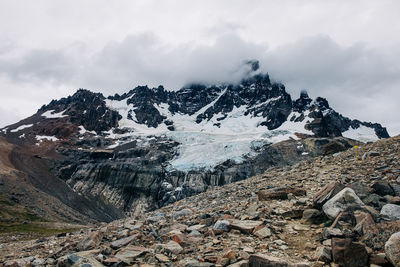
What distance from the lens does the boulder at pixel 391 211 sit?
34.8ft

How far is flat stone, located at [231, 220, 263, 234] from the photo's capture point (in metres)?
11.9

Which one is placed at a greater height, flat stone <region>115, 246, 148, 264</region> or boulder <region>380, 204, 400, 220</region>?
boulder <region>380, 204, 400, 220</region>

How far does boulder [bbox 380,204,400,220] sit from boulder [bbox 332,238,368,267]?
281cm

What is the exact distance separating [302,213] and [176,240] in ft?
18.4

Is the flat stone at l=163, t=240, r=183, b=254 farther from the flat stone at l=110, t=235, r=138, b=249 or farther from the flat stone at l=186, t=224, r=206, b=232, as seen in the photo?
the flat stone at l=110, t=235, r=138, b=249

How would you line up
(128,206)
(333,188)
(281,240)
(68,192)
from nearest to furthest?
(281,240) < (333,188) < (68,192) < (128,206)

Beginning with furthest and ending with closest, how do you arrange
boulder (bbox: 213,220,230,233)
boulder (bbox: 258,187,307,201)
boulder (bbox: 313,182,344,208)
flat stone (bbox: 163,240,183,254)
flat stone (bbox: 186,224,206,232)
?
boulder (bbox: 258,187,307,201)
flat stone (bbox: 186,224,206,232)
boulder (bbox: 313,182,344,208)
boulder (bbox: 213,220,230,233)
flat stone (bbox: 163,240,183,254)

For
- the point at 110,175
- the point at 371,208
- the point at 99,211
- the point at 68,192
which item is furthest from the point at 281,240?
the point at 110,175

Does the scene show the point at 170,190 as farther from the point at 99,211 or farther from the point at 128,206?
the point at 99,211

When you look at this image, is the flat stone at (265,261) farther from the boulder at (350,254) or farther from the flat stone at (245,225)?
the flat stone at (245,225)

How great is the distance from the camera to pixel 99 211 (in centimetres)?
15012

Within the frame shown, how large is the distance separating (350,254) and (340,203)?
3.75 m

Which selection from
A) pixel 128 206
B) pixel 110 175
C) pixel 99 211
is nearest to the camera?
pixel 99 211

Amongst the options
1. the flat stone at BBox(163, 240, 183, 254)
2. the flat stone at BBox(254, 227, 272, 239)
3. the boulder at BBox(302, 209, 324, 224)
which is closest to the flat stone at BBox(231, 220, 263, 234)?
the flat stone at BBox(254, 227, 272, 239)
